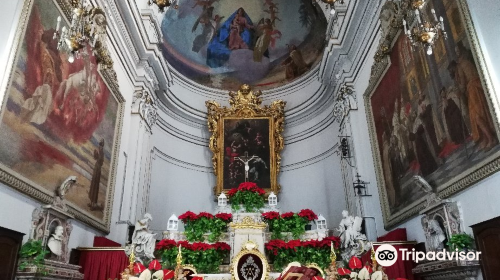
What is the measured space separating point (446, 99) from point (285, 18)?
32.6 feet

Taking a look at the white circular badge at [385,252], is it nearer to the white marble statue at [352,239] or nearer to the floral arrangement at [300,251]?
the white marble statue at [352,239]

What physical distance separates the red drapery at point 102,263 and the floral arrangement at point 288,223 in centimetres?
294

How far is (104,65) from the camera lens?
8844 mm

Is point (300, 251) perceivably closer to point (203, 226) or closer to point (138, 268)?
point (203, 226)

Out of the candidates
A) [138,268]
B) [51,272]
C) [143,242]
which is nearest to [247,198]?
[143,242]

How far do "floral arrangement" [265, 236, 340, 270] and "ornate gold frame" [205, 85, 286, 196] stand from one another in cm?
595

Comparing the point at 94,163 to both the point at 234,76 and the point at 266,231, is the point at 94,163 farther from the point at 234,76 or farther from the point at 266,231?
the point at 234,76

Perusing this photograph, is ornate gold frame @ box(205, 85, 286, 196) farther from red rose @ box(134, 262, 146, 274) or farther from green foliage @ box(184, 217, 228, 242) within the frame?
red rose @ box(134, 262, 146, 274)

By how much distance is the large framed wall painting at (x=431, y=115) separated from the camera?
5203mm

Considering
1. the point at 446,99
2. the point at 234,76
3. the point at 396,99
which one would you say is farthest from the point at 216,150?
the point at 446,99

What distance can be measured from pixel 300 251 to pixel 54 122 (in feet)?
16.4

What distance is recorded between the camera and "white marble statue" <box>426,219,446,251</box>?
19.6 feet

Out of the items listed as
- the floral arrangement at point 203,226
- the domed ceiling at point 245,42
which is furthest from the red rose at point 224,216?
the domed ceiling at point 245,42

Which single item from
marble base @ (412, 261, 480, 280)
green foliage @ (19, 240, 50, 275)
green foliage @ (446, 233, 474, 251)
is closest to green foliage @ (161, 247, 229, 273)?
green foliage @ (19, 240, 50, 275)
